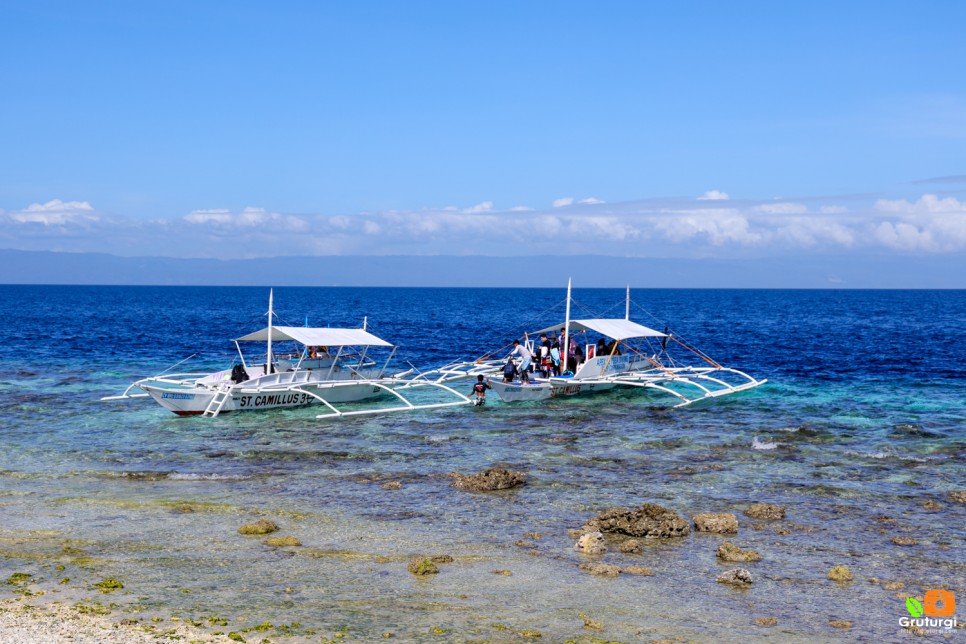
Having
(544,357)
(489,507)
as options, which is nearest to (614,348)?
(544,357)

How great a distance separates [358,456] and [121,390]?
18.3 meters

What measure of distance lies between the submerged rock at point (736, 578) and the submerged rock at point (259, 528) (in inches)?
329

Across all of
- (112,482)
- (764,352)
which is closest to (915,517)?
(112,482)

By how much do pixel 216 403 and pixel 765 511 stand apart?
65.6 ft

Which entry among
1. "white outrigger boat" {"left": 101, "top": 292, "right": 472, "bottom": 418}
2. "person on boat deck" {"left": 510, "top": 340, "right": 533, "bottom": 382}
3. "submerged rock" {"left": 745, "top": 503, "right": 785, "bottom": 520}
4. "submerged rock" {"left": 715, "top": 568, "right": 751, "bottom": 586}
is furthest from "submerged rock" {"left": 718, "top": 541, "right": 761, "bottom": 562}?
"person on boat deck" {"left": 510, "top": 340, "right": 533, "bottom": 382}

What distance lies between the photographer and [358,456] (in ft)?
79.5

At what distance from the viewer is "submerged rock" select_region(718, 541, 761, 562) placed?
15.0 m

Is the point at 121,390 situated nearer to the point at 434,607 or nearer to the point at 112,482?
the point at 112,482

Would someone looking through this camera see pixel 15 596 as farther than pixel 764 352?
No

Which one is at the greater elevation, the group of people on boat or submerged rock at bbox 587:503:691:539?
the group of people on boat

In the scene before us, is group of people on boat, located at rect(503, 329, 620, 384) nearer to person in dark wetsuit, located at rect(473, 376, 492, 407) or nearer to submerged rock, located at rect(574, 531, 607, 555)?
person in dark wetsuit, located at rect(473, 376, 492, 407)

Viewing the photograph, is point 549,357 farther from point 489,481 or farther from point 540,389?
point 489,481

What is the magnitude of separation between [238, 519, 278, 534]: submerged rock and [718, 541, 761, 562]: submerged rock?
8.43 m

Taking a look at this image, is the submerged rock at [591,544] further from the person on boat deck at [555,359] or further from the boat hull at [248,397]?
the person on boat deck at [555,359]
